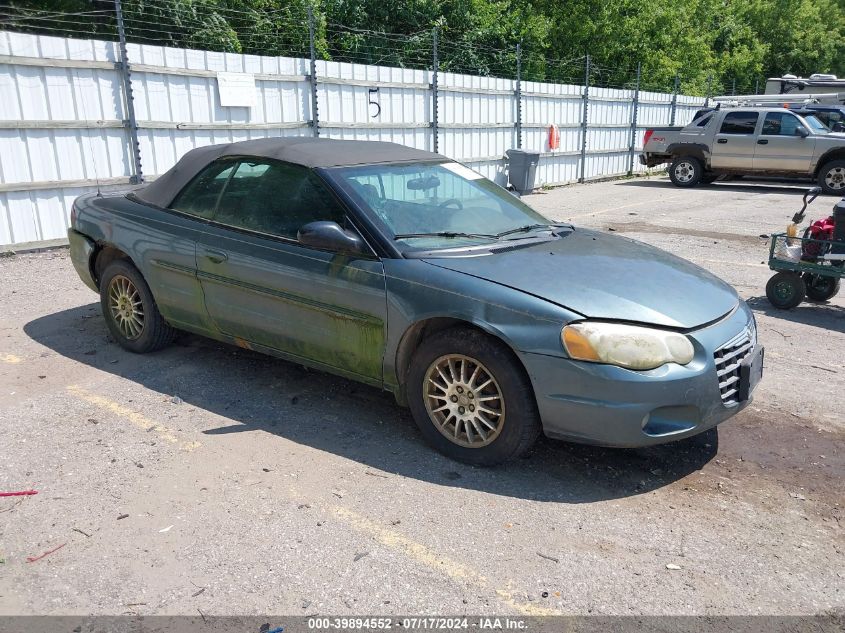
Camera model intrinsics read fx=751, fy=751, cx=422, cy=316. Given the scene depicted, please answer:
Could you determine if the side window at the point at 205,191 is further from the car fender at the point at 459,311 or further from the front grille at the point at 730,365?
the front grille at the point at 730,365

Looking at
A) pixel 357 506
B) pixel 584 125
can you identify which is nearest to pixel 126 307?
pixel 357 506

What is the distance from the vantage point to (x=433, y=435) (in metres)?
3.96

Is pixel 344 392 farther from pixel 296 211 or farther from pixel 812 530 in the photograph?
pixel 812 530

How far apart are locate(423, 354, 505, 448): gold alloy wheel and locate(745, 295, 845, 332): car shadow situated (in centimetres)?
425

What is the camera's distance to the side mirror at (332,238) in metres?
4.04

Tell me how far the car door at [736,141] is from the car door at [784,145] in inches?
7.6

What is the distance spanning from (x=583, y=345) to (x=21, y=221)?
7.80 meters

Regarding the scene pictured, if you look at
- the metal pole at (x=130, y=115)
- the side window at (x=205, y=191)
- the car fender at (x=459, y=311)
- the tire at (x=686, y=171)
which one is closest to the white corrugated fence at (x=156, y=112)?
the metal pole at (x=130, y=115)

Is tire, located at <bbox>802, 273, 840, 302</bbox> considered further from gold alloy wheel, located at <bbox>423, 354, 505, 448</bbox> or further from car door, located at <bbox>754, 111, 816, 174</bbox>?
car door, located at <bbox>754, 111, 816, 174</bbox>

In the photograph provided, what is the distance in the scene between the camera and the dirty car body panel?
352 centimetres

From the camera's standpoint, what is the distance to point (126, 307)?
5406mm

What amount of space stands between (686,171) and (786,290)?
41.9ft

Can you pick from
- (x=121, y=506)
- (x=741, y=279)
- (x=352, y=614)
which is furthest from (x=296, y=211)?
(x=741, y=279)

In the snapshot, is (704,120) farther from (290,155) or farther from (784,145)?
A: (290,155)
